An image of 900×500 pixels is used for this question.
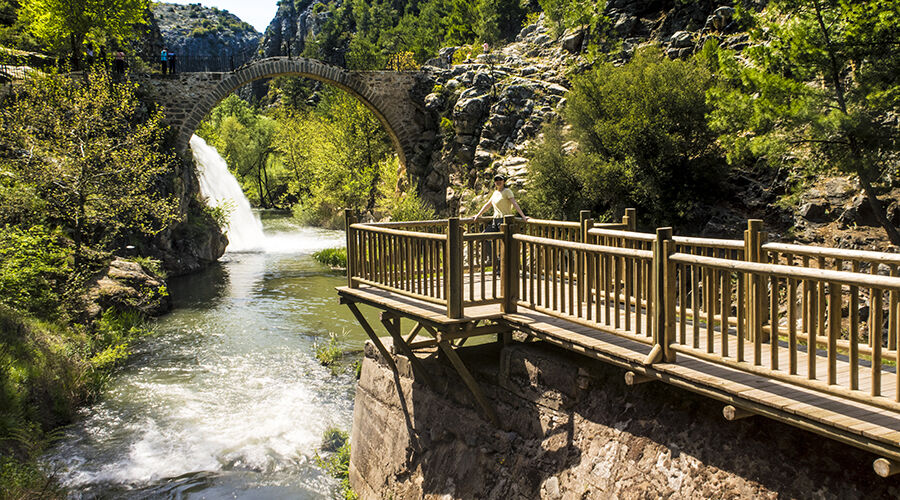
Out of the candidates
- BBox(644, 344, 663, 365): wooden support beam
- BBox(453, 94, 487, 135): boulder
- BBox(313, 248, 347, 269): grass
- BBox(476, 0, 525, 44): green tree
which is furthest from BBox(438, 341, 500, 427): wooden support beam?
BBox(476, 0, 525, 44): green tree

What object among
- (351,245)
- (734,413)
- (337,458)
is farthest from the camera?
(337,458)

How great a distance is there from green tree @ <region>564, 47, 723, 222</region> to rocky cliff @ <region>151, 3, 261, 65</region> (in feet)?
388

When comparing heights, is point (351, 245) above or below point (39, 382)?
above

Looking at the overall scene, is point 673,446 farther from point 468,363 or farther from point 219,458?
point 219,458

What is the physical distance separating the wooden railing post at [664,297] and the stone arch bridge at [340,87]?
28.0 meters

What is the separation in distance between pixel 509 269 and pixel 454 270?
61cm

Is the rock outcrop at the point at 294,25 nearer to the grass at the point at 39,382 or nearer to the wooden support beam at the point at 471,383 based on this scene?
the grass at the point at 39,382

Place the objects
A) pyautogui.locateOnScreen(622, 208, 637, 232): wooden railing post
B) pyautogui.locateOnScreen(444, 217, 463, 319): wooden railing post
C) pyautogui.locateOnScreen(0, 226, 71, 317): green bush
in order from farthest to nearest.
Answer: pyautogui.locateOnScreen(0, 226, 71, 317): green bush
pyautogui.locateOnScreen(622, 208, 637, 232): wooden railing post
pyautogui.locateOnScreen(444, 217, 463, 319): wooden railing post

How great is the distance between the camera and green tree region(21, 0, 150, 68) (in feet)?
95.1

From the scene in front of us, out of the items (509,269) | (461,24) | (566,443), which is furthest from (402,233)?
(461,24)

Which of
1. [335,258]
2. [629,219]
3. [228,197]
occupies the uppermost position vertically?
[228,197]

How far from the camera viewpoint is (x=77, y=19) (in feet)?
95.8

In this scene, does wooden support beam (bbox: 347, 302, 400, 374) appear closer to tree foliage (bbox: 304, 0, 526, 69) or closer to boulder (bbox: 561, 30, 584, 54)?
boulder (bbox: 561, 30, 584, 54)

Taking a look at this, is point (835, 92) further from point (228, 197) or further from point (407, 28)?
point (407, 28)
